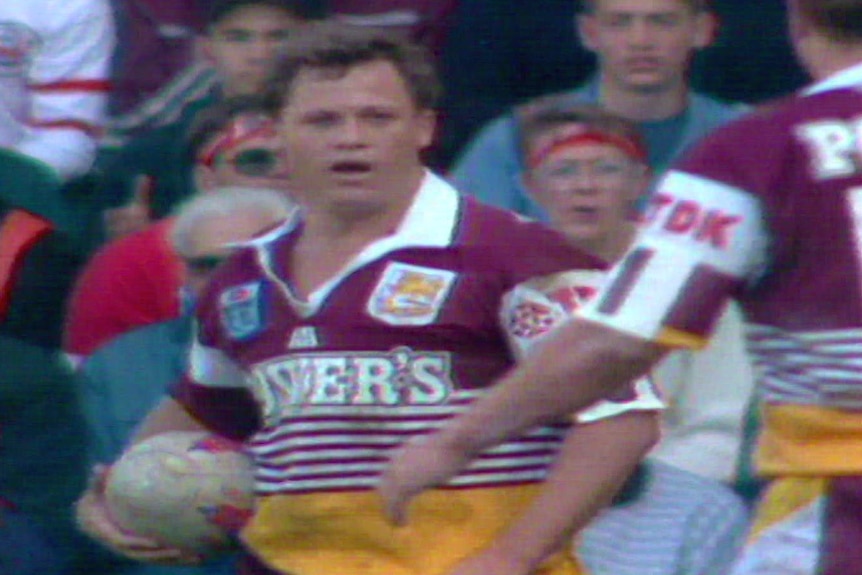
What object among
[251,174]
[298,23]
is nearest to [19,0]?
[298,23]

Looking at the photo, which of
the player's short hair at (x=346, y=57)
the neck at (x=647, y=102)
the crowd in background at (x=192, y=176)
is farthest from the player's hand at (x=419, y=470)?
the neck at (x=647, y=102)

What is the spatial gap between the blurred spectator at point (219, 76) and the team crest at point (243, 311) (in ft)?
8.13

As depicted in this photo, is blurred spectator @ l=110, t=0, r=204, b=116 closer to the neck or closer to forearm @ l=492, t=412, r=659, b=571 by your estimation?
the neck

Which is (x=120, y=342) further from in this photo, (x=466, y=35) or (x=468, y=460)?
(x=468, y=460)

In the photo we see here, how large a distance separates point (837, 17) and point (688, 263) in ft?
1.35

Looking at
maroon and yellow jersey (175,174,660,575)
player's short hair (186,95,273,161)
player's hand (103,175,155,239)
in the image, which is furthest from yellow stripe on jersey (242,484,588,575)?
player's hand (103,175,155,239)

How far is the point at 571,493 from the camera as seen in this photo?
160 inches

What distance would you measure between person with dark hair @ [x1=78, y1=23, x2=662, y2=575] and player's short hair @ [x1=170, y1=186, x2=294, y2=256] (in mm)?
1100

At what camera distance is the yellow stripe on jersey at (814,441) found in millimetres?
3604

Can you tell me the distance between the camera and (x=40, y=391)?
571 centimetres

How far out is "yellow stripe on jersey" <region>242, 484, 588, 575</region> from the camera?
4.15 meters

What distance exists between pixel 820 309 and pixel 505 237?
766 mm

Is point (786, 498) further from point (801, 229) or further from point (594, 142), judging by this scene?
point (594, 142)

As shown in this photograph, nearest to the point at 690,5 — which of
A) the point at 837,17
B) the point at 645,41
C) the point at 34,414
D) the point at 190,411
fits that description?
the point at 645,41
